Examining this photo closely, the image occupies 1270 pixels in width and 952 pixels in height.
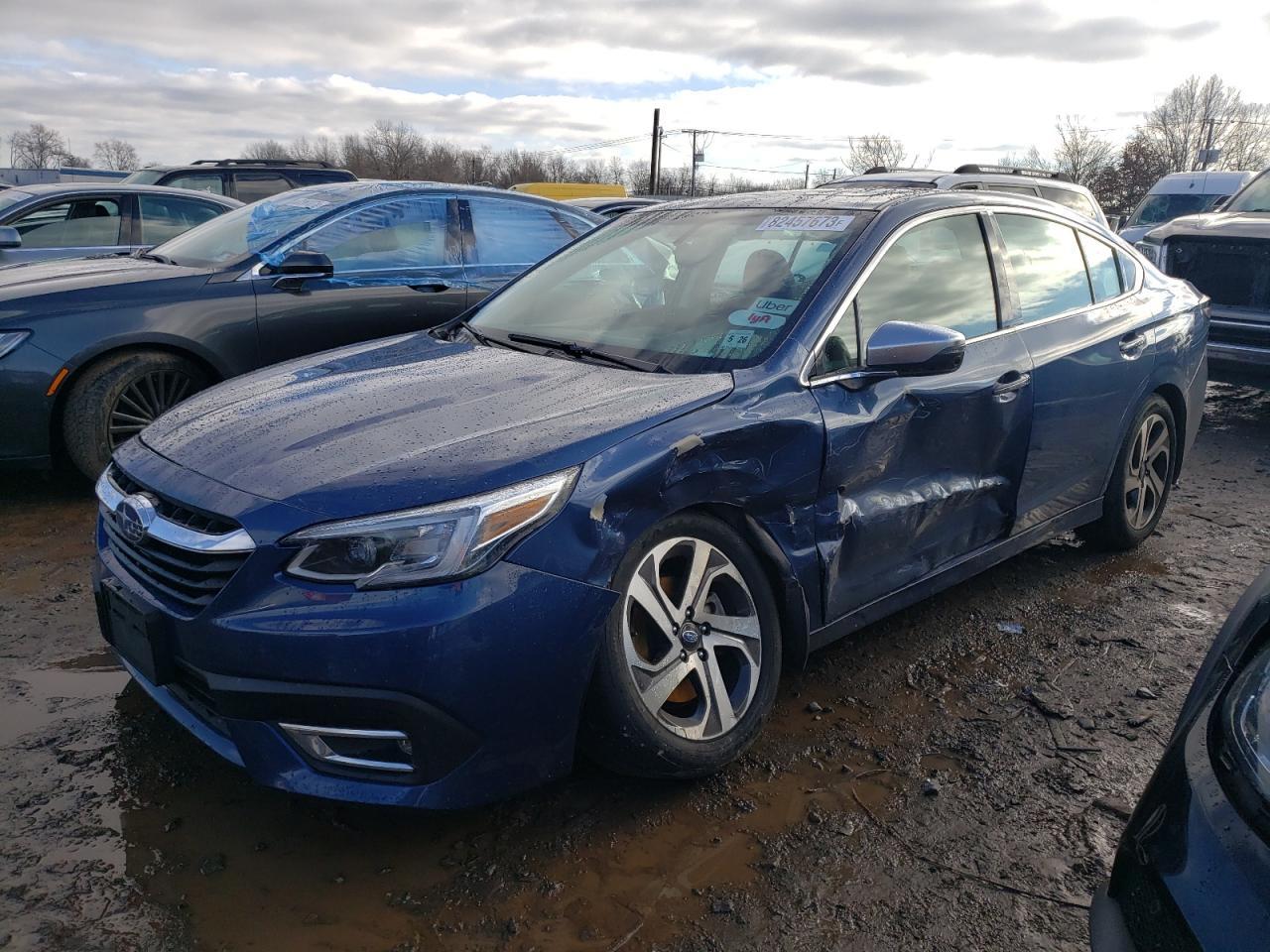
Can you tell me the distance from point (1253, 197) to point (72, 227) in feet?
32.0

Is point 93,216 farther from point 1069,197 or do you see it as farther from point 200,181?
point 1069,197

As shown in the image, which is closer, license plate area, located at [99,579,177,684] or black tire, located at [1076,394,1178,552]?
license plate area, located at [99,579,177,684]

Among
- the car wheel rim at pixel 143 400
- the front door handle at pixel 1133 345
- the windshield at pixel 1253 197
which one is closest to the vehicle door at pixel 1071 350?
the front door handle at pixel 1133 345

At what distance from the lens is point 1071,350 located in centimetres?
386

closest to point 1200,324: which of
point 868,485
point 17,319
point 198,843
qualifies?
point 868,485

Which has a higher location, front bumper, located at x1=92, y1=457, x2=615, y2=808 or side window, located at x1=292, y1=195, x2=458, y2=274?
side window, located at x1=292, y1=195, x2=458, y2=274

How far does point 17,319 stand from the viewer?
470 cm

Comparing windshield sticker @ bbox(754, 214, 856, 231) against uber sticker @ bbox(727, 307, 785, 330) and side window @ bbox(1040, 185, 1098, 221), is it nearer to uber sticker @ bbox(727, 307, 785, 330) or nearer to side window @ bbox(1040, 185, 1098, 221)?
uber sticker @ bbox(727, 307, 785, 330)

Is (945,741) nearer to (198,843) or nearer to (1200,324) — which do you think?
(198,843)

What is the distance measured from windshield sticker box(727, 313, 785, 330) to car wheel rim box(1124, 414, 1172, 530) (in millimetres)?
2245

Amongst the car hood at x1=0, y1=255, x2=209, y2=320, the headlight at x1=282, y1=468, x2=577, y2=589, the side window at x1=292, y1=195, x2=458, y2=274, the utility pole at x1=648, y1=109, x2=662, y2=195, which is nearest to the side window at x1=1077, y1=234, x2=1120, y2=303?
the headlight at x1=282, y1=468, x2=577, y2=589

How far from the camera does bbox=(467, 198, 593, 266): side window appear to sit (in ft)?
20.4

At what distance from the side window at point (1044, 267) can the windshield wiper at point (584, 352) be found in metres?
1.62

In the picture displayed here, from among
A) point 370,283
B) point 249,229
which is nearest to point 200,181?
point 249,229
